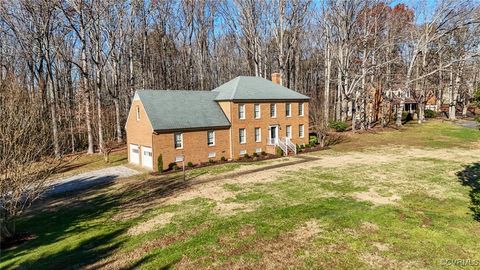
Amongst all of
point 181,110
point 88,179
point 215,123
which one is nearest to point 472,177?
point 215,123

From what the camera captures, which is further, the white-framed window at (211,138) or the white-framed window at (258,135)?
the white-framed window at (258,135)

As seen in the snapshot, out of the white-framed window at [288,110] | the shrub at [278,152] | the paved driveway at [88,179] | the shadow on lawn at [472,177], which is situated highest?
the white-framed window at [288,110]

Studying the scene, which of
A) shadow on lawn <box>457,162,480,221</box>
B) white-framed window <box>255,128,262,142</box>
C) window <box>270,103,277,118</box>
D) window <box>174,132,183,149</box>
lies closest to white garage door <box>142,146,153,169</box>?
window <box>174,132,183,149</box>

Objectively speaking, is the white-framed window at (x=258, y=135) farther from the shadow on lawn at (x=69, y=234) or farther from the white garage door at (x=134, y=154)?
the shadow on lawn at (x=69, y=234)

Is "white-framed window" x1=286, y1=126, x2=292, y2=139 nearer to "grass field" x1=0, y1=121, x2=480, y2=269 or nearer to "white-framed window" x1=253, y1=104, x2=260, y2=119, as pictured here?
"white-framed window" x1=253, y1=104, x2=260, y2=119

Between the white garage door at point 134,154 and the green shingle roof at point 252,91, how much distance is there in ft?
29.1

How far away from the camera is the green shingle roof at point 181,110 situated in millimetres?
25223

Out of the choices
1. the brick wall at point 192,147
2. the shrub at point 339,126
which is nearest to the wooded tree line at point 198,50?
the shrub at point 339,126

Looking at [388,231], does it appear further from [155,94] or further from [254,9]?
[254,9]

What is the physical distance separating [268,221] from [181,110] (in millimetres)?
16579

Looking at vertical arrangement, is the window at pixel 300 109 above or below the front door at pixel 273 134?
above

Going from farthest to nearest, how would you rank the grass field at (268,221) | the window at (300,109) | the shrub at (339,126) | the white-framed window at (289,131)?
the shrub at (339,126) < the window at (300,109) < the white-framed window at (289,131) < the grass field at (268,221)

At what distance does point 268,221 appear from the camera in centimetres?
1271

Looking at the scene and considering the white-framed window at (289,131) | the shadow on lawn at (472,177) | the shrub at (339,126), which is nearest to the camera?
the shadow on lawn at (472,177)
